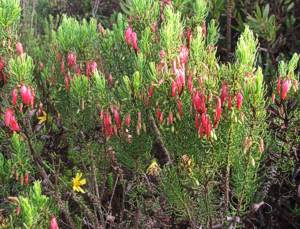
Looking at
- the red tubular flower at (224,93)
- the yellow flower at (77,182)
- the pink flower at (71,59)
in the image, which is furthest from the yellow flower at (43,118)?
the red tubular flower at (224,93)

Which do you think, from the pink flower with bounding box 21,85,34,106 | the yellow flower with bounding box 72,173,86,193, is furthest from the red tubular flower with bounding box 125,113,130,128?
the yellow flower with bounding box 72,173,86,193

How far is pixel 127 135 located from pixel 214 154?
0.44 meters

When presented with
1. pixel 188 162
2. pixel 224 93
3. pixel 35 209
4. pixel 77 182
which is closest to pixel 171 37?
pixel 224 93

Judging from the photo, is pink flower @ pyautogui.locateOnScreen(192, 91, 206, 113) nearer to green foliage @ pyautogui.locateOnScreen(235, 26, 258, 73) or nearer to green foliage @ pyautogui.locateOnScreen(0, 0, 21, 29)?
green foliage @ pyautogui.locateOnScreen(235, 26, 258, 73)

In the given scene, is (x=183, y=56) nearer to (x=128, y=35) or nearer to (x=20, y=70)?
(x=128, y=35)

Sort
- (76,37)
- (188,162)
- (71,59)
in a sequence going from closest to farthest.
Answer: (188,162) → (71,59) → (76,37)

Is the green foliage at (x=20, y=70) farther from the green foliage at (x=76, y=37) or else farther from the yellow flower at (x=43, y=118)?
the yellow flower at (x=43, y=118)

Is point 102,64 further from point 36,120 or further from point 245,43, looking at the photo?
point 245,43

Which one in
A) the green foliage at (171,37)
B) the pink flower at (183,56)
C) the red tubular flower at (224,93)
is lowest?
the red tubular flower at (224,93)

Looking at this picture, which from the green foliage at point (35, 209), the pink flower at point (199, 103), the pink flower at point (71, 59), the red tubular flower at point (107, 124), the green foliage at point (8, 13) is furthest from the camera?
the pink flower at point (71, 59)

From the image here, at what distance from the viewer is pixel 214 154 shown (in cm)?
238

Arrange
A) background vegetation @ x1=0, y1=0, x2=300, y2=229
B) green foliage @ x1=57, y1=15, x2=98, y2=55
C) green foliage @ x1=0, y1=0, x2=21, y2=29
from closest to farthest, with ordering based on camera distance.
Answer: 1. background vegetation @ x1=0, y1=0, x2=300, y2=229
2. green foliage @ x1=0, y1=0, x2=21, y2=29
3. green foliage @ x1=57, y1=15, x2=98, y2=55

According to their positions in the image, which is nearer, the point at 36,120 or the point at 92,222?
the point at 92,222

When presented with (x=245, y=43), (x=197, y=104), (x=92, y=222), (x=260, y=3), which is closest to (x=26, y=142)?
(x=92, y=222)
